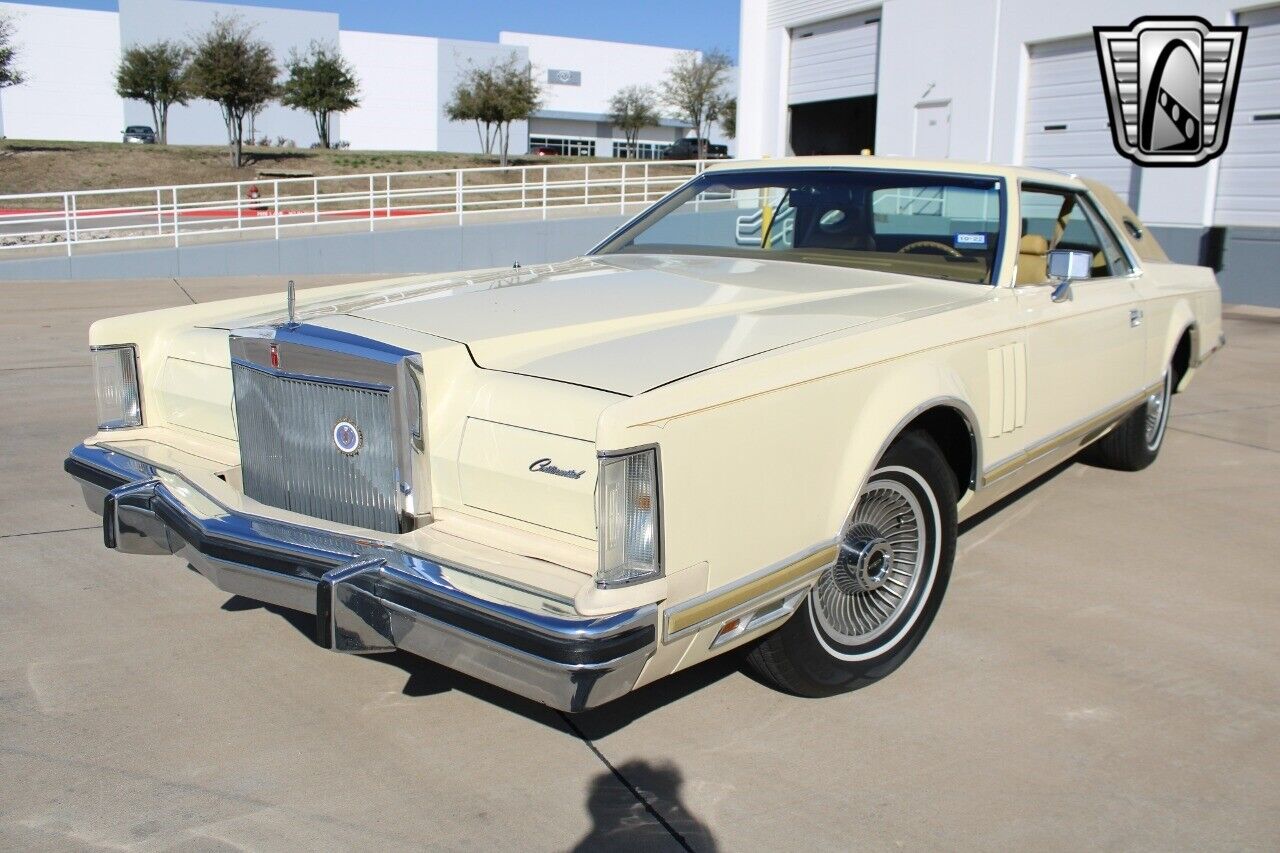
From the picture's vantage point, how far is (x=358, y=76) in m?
61.0

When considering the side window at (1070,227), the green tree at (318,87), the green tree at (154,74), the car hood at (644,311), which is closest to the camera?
the car hood at (644,311)

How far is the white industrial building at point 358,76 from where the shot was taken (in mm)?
55781

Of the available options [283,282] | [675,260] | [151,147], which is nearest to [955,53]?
[283,282]

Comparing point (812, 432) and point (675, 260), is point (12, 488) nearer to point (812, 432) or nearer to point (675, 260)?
point (675, 260)

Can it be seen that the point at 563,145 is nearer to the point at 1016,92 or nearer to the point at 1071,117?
the point at 1016,92

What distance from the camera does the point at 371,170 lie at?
4044 centimetres

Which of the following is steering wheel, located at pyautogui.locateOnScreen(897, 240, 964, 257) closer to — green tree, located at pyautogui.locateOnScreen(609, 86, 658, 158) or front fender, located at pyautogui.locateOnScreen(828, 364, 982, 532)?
front fender, located at pyautogui.locateOnScreen(828, 364, 982, 532)

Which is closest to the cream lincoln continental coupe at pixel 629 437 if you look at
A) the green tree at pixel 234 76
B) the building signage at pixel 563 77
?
the green tree at pixel 234 76

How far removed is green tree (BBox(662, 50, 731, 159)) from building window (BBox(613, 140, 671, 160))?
23.4 ft

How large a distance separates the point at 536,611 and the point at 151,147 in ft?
143

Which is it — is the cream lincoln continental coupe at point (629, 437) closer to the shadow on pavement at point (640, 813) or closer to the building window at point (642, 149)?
the shadow on pavement at point (640, 813)

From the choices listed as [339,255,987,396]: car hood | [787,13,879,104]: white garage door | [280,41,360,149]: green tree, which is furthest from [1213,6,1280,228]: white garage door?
[280,41,360,149]: green tree

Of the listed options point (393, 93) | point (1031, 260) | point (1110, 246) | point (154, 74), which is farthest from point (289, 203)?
point (393, 93)

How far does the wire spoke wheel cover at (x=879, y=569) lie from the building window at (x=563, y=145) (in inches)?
2590
